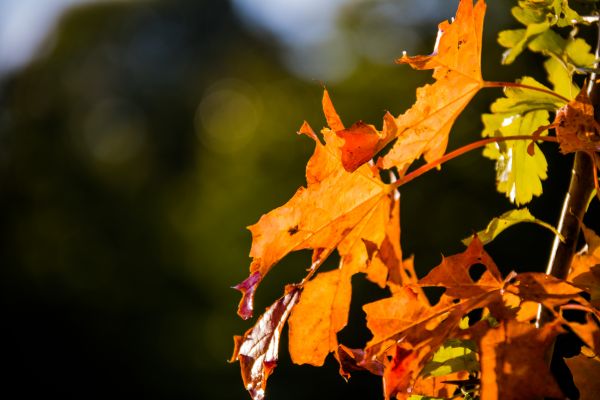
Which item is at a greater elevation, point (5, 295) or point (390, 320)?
point (390, 320)

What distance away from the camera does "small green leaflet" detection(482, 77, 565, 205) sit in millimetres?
964

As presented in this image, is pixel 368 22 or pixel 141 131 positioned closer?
pixel 368 22

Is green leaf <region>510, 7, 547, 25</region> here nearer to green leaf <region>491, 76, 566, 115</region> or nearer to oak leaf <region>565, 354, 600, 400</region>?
green leaf <region>491, 76, 566, 115</region>

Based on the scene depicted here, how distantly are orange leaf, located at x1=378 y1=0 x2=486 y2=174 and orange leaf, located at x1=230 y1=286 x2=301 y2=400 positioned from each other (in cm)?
23

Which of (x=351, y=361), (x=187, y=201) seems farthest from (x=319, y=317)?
(x=187, y=201)

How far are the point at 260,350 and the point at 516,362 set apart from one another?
0.92ft

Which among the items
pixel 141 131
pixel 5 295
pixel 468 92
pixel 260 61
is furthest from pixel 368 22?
pixel 468 92

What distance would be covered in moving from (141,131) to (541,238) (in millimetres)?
6318

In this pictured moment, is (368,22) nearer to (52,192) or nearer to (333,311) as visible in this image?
(52,192)

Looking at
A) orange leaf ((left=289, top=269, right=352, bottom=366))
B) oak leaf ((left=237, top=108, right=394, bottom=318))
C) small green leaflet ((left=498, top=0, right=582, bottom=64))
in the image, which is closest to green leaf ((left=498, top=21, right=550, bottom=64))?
small green leaflet ((left=498, top=0, right=582, bottom=64))

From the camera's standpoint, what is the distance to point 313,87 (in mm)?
7809

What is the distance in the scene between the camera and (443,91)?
0.89 m

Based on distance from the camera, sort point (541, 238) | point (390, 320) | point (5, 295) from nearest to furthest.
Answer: point (390, 320) → point (541, 238) → point (5, 295)

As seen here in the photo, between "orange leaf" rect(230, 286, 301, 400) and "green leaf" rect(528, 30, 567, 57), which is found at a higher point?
"green leaf" rect(528, 30, 567, 57)
